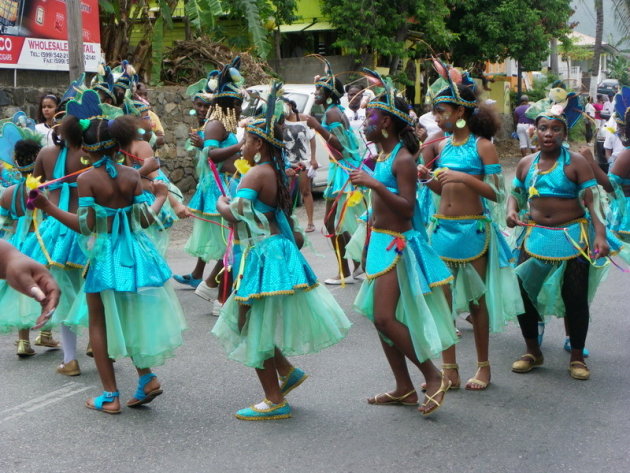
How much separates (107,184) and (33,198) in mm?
877

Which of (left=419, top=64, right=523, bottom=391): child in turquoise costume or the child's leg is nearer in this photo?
the child's leg

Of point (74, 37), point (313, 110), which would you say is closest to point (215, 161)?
point (74, 37)

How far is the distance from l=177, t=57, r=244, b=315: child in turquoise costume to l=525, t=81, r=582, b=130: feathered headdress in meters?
2.57

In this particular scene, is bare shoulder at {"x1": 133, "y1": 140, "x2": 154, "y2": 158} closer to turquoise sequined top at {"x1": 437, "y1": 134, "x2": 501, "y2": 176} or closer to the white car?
turquoise sequined top at {"x1": 437, "y1": 134, "x2": 501, "y2": 176}

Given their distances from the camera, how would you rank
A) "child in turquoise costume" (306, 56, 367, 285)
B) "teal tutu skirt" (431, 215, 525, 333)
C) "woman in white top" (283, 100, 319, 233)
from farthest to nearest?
"woman in white top" (283, 100, 319, 233) → "child in turquoise costume" (306, 56, 367, 285) → "teal tutu skirt" (431, 215, 525, 333)

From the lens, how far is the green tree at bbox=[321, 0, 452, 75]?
2275cm

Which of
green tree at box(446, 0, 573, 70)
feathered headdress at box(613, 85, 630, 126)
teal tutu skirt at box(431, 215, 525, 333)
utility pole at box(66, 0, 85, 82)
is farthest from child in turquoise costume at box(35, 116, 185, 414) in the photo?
green tree at box(446, 0, 573, 70)

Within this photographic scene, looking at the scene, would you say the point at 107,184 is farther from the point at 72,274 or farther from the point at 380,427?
the point at 380,427

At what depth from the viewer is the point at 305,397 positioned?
18.4ft

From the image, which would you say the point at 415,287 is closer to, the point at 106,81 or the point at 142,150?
the point at 142,150

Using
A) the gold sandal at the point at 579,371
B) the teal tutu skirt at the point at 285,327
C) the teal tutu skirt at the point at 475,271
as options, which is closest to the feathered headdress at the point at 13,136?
the teal tutu skirt at the point at 285,327

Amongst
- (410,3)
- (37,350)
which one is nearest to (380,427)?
(37,350)

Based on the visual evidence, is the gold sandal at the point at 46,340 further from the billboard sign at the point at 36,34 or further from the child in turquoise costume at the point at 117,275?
the billboard sign at the point at 36,34

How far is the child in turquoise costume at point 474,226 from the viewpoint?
230 inches
